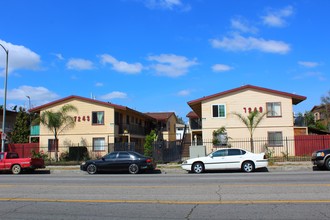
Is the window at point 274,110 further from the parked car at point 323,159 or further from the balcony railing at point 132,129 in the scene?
the balcony railing at point 132,129

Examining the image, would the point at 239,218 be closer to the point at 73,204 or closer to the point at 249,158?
the point at 73,204

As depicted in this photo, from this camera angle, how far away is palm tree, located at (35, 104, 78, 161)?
110 ft

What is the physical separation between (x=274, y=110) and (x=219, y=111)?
4.96 meters

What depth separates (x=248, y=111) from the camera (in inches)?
1345

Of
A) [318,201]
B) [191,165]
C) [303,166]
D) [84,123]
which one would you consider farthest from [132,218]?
[84,123]

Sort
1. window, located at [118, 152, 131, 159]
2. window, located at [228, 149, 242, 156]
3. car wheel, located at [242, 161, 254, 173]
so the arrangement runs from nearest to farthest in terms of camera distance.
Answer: car wheel, located at [242, 161, 254, 173] → window, located at [228, 149, 242, 156] → window, located at [118, 152, 131, 159]

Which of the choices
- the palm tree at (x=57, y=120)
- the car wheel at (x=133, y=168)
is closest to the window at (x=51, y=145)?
the palm tree at (x=57, y=120)

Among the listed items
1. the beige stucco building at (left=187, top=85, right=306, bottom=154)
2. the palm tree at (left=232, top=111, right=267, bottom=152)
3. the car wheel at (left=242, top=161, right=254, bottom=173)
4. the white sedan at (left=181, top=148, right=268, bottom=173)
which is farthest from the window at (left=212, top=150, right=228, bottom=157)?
the beige stucco building at (left=187, top=85, right=306, bottom=154)

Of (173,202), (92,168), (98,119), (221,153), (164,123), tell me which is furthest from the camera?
(164,123)

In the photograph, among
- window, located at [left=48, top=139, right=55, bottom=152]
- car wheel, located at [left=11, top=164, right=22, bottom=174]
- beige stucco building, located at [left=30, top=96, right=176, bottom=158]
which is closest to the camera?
car wheel, located at [left=11, top=164, right=22, bottom=174]

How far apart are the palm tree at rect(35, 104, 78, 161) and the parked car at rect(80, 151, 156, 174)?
474 inches

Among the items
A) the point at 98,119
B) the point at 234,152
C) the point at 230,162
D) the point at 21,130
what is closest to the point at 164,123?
the point at 98,119

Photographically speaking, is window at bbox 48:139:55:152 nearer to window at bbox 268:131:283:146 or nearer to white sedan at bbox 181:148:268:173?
white sedan at bbox 181:148:268:173

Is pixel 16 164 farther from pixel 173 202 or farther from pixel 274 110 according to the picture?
pixel 274 110
